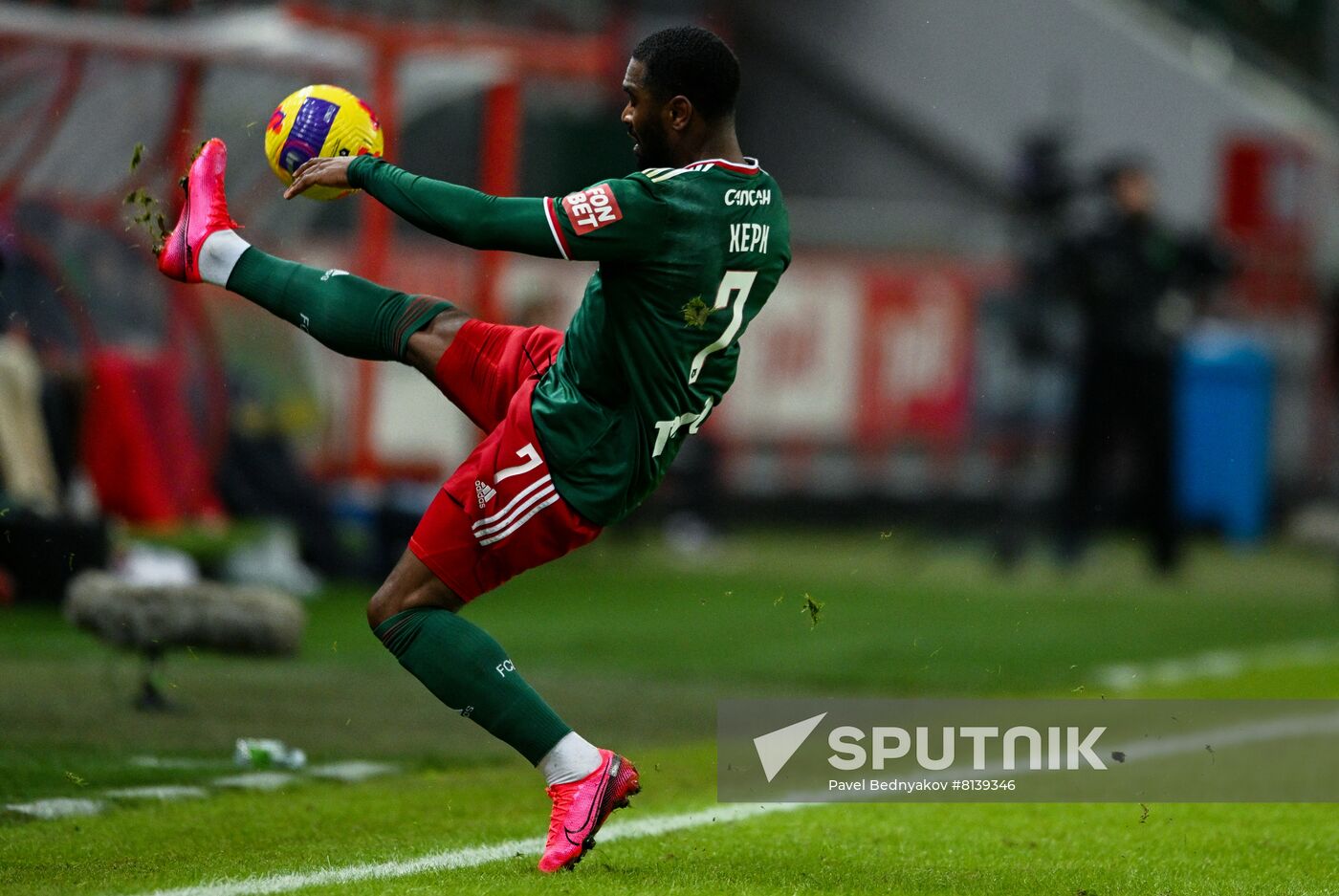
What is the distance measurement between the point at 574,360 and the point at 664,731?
369 cm

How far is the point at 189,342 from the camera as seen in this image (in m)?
14.9

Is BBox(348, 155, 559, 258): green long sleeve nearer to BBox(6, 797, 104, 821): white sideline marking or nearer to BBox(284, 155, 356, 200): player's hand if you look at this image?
BBox(284, 155, 356, 200): player's hand

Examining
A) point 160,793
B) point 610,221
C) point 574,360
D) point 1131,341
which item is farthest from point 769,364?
point 610,221

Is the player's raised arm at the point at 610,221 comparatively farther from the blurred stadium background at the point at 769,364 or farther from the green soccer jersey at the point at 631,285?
the blurred stadium background at the point at 769,364

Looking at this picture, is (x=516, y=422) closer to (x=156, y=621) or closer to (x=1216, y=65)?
(x=156, y=621)

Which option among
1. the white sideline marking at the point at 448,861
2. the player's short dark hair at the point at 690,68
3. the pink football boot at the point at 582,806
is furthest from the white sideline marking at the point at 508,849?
the player's short dark hair at the point at 690,68

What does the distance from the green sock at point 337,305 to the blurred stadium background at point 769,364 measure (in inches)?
59.4

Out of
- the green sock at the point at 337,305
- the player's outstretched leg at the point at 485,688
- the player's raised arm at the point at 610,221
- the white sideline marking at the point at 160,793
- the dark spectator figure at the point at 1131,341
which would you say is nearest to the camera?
the player's raised arm at the point at 610,221

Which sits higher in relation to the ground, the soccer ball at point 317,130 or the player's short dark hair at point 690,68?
the player's short dark hair at point 690,68

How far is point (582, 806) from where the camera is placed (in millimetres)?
5441

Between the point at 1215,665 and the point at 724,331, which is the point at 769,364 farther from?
the point at 724,331

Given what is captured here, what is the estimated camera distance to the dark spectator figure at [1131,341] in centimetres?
1683

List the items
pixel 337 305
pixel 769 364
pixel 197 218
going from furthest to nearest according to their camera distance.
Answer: pixel 769 364 → pixel 197 218 → pixel 337 305

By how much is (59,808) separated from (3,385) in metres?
6.39
